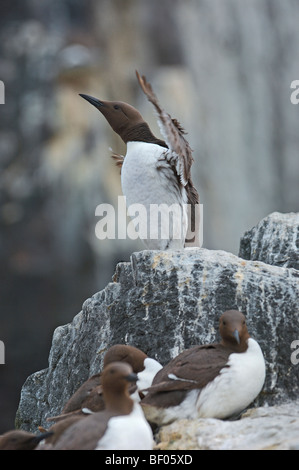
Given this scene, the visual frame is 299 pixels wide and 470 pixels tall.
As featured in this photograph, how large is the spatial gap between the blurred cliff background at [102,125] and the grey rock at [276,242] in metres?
8.51

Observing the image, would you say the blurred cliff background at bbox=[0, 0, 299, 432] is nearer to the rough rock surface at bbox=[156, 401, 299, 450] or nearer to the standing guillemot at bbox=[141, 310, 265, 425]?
the standing guillemot at bbox=[141, 310, 265, 425]

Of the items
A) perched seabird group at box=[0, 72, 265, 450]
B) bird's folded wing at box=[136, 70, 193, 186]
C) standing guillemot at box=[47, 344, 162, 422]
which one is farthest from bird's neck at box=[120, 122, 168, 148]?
standing guillemot at box=[47, 344, 162, 422]

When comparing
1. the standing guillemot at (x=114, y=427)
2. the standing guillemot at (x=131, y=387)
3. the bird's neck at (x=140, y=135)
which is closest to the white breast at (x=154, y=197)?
the bird's neck at (x=140, y=135)

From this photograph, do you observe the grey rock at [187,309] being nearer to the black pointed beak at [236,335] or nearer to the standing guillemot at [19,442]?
the black pointed beak at [236,335]

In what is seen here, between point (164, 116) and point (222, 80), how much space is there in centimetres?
1169

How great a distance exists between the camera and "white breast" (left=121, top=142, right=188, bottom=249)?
7219mm

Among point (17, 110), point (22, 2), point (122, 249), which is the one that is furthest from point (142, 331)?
point (22, 2)

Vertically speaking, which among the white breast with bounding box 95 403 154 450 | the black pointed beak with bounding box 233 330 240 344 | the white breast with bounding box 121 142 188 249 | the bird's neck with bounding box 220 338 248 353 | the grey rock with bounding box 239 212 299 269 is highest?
the white breast with bounding box 121 142 188 249

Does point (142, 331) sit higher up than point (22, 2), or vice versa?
point (22, 2)

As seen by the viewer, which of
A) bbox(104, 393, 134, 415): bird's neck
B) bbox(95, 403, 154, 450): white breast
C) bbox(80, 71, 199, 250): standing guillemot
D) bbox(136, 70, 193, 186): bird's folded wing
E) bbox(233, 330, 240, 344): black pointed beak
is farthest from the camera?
bbox(80, 71, 199, 250): standing guillemot

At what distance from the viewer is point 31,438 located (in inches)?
180

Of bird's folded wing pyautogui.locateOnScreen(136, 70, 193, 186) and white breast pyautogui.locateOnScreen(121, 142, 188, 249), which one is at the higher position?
bird's folded wing pyautogui.locateOnScreen(136, 70, 193, 186)

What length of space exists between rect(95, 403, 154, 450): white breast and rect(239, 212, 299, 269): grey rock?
3.11m
